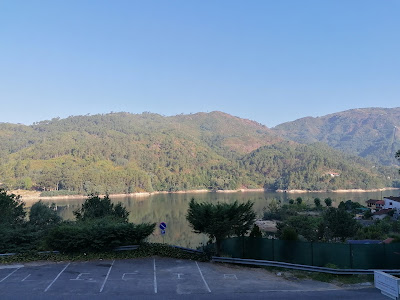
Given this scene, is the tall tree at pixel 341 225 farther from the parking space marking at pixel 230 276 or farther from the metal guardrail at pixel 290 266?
the parking space marking at pixel 230 276

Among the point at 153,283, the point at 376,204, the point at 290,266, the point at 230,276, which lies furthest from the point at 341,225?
the point at 376,204

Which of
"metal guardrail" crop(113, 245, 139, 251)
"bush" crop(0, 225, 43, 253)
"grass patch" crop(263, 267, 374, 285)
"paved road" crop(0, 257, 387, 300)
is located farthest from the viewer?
"bush" crop(0, 225, 43, 253)

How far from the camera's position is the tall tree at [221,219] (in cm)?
1579

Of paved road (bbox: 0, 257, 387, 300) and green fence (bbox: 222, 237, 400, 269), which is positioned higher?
green fence (bbox: 222, 237, 400, 269)

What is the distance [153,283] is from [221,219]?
4.44m

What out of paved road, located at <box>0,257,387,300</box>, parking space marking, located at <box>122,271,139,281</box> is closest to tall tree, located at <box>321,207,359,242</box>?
paved road, located at <box>0,257,387,300</box>

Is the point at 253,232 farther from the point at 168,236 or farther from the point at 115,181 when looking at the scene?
the point at 115,181

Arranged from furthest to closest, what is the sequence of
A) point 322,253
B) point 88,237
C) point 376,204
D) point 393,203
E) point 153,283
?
1. point 376,204
2. point 393,203
3. point 88,237
4. point 322,253
5. point 153,283

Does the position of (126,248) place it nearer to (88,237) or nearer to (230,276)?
(88,237)

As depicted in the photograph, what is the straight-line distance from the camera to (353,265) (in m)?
14.6

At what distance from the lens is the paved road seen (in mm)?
11547

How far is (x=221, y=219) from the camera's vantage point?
52.2ft

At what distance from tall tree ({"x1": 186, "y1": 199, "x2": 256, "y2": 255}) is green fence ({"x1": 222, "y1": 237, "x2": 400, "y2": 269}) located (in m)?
A: 0.82

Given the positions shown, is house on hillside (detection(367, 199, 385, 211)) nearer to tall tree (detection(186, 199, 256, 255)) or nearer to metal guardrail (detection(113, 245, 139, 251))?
tall tree (detection(186, 199, 256, 255))
